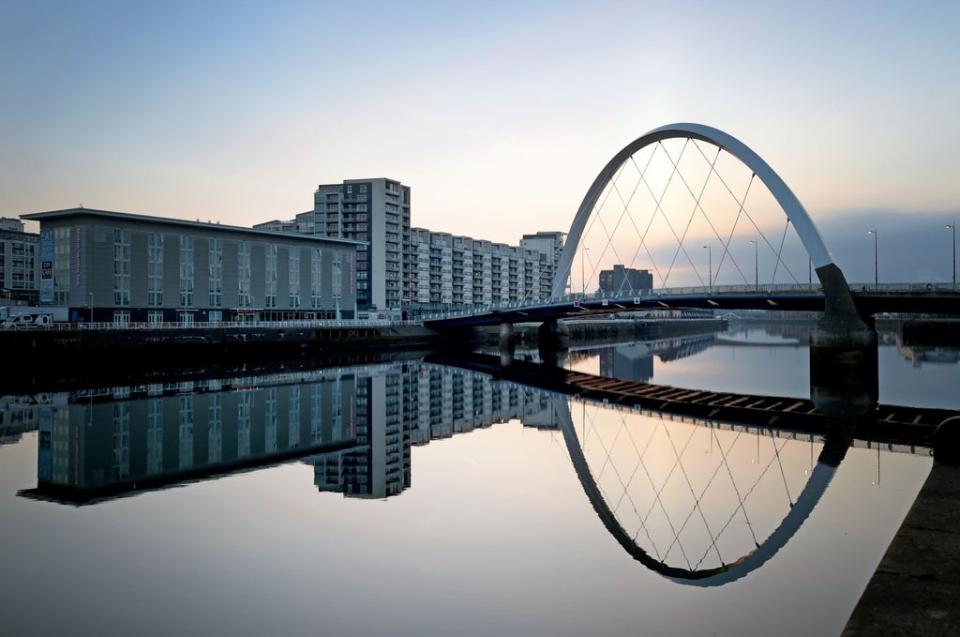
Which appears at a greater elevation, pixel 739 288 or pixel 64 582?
pixel 739 288

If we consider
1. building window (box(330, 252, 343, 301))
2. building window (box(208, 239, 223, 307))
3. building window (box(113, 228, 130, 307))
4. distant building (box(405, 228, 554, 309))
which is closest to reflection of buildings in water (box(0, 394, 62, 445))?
building window (box(113, 228, 130, 307))

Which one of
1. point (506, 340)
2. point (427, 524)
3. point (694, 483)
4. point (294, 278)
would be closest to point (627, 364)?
point (506, 340)

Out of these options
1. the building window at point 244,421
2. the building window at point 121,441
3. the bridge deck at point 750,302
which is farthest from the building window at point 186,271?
the building window at point 121,441

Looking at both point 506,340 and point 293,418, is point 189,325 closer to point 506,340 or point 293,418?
point 506,340

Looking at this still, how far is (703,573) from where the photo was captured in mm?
11352

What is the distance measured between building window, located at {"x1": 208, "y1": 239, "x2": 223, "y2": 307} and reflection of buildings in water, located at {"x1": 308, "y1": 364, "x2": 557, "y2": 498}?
2472 cm

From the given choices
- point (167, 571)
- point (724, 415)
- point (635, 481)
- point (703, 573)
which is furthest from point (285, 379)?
point (703, 573)

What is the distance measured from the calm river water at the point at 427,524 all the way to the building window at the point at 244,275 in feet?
141

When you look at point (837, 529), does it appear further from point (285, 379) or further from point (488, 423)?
point (285, 379)

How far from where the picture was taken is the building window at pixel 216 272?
68250 mm

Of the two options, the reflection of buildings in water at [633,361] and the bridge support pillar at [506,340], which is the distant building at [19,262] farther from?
the reflection of buildings in water at [633,361]

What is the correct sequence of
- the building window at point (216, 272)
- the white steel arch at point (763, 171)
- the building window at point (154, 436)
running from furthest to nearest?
the building window at point (216, 272) → the white steel arch at point (763, 171) → the building window at point (154, 436)

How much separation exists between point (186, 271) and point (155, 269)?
307 centimetres

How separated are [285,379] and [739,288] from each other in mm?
31088
